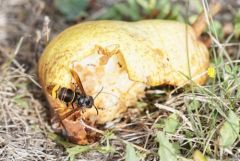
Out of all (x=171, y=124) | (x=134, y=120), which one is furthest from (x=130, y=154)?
(x=134, y=120)

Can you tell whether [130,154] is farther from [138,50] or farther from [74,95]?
[138,50]

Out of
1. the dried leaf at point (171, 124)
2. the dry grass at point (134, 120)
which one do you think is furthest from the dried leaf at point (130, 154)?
the dried leaf at point (171, 124)

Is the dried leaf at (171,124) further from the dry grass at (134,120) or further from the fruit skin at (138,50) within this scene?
the fruit skin at (138,50)

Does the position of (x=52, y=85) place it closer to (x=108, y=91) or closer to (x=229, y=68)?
(x=108, y=91)

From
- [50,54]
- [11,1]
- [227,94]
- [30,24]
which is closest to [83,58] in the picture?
[50,54]

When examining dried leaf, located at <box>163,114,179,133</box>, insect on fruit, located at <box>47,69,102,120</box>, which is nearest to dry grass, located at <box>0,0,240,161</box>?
dried leaf, located at <box>163,114,179,133</box>

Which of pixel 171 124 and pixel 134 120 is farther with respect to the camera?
pixel 134 120
